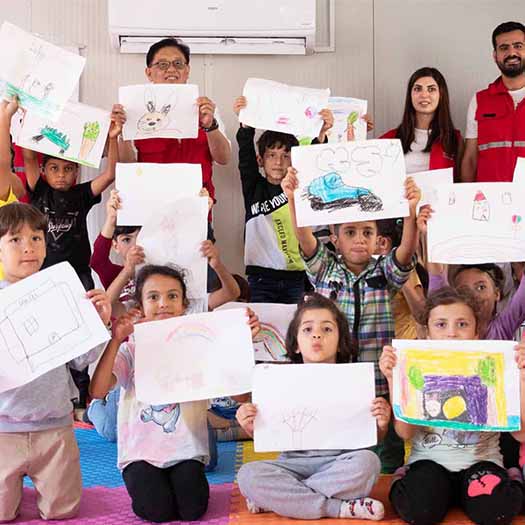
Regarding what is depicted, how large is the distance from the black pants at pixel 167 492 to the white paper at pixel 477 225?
1.10 m

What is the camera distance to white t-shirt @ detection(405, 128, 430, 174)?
4.09 metres

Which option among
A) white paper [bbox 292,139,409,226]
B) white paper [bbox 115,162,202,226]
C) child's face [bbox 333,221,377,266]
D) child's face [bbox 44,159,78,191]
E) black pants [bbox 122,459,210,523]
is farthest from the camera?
child's face [bbox 44,159,78,191]

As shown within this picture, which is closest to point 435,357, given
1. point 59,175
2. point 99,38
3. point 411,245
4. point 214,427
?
point 411,245

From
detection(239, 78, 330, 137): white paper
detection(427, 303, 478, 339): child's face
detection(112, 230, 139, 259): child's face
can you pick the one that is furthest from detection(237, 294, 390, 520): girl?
detection(239, 78, 330, 137): white paper

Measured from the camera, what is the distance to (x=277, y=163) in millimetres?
3920

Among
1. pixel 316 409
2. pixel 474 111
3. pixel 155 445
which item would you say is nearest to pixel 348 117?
pixel 474 111

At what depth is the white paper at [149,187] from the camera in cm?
323

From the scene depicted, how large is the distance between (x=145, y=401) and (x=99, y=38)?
96.4 inches

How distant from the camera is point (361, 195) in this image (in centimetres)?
303

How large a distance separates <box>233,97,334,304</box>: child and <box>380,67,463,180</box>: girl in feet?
1.78

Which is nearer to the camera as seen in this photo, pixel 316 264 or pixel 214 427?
pixel 316 264

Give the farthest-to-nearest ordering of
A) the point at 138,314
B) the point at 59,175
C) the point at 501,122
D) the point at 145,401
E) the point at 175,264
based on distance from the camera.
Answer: the point at 501,122, the point at 59,175, the point at 175,264, the point at 138,314, the point at 145,401

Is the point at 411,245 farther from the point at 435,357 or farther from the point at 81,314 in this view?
the point at 81,314

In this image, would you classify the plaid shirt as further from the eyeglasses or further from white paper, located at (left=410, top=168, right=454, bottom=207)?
the eyeglasses
